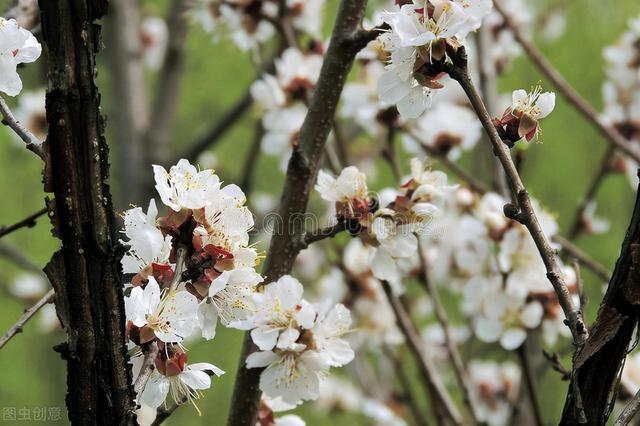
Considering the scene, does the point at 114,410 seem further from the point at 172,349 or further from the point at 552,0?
the point at 552,0

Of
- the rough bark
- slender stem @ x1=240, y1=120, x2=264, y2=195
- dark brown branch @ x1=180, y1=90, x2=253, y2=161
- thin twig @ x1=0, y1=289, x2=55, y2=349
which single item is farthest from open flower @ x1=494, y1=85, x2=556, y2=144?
dark brown branch @ x1=180, y1=90, x2=253, y2=161

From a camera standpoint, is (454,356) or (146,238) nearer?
(146,238)

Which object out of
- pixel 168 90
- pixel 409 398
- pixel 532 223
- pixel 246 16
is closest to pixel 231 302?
pixel 532 223

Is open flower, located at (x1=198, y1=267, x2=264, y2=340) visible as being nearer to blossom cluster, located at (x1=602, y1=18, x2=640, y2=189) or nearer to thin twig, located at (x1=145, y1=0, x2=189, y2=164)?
blossom cluster, located at (x1=602, y1=18, x2=640, y2=189)

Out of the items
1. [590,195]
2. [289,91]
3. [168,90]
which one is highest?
[168,90]

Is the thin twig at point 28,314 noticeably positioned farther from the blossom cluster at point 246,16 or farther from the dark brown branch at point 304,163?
the blossom cluster at point 246,16

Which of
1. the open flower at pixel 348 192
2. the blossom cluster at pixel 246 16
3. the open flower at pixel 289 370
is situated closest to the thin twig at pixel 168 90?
the blossom cluster at pixel 246 16

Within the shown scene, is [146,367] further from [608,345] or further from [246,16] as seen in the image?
[246,16]
